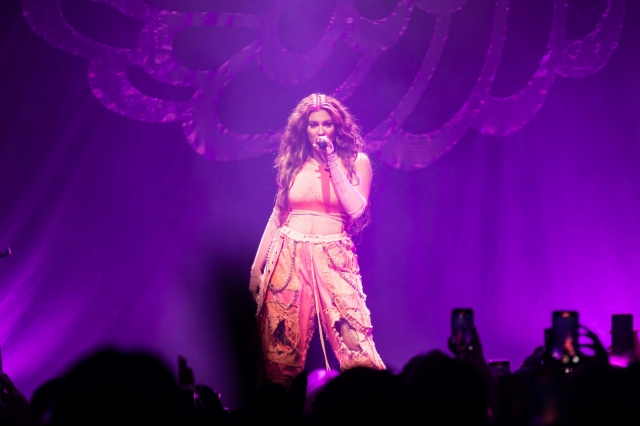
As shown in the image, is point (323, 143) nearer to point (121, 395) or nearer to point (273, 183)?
point (273, 183)

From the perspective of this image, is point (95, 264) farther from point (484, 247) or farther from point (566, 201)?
point (566, 201)

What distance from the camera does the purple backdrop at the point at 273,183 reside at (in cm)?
486

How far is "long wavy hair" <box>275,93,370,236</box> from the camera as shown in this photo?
4.79 meters

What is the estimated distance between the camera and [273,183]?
529 centimetres

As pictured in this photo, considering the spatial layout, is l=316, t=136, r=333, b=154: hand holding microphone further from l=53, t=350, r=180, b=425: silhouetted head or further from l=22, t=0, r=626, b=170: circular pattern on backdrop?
l=53, t=350, r=180, b=425: silhouetted head

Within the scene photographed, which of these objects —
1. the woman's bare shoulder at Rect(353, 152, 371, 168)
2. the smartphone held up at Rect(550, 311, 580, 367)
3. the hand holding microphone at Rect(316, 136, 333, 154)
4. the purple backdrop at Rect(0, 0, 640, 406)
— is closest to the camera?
the smartphone held up at Rect(550, 311, 580, 367)

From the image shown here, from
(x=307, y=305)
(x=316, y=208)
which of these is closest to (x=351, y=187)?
(x=316, y=208)

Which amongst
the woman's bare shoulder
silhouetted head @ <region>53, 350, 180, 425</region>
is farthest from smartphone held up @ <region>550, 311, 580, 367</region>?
the woman's bare shoulder

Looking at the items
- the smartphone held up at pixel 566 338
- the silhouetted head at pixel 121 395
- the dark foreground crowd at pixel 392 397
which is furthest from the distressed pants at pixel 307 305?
the silhouetted head at pixel 121 395

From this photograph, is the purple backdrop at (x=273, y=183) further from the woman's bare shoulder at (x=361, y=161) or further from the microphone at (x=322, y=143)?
the microphone at (x=322, y=143)

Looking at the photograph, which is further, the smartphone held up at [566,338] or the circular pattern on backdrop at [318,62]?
the circular pattern on backdrop at [318,62]

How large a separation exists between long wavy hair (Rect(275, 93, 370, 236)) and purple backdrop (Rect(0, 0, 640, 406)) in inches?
15.1

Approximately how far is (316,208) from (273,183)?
739 millimetres

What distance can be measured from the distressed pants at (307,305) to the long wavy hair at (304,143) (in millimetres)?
284
